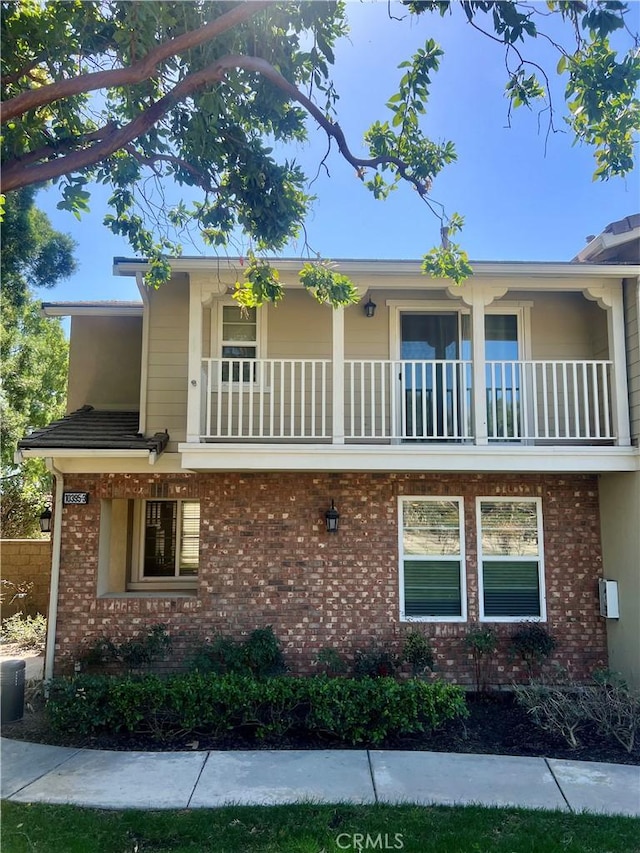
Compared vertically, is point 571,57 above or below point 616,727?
above

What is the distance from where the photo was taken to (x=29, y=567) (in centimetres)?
1125

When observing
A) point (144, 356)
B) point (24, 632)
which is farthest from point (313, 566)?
point (24, 632)

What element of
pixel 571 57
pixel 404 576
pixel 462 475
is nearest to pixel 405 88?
pixel 571 57

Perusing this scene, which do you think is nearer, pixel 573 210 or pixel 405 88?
pixel 405 88

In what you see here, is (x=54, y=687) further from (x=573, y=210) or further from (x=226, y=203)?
(x=573, y=210)

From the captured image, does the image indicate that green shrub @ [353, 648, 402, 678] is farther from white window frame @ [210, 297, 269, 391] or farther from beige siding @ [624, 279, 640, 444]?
beige siding @ [624, 279, 640, 444]

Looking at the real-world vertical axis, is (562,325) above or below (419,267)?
below

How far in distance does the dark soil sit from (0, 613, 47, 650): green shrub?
3553 millimetres

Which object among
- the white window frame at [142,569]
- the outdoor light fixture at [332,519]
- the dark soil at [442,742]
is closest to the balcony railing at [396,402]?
the outdoor light fixture at [332,519]

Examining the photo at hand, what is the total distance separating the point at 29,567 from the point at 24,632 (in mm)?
1586

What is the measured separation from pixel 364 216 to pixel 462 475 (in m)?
3.84

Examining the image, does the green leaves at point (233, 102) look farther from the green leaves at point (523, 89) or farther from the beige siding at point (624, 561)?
the beige siding at point (624, 561)

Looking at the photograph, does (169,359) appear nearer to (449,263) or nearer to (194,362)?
(194,362)

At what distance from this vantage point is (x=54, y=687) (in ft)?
19.8
